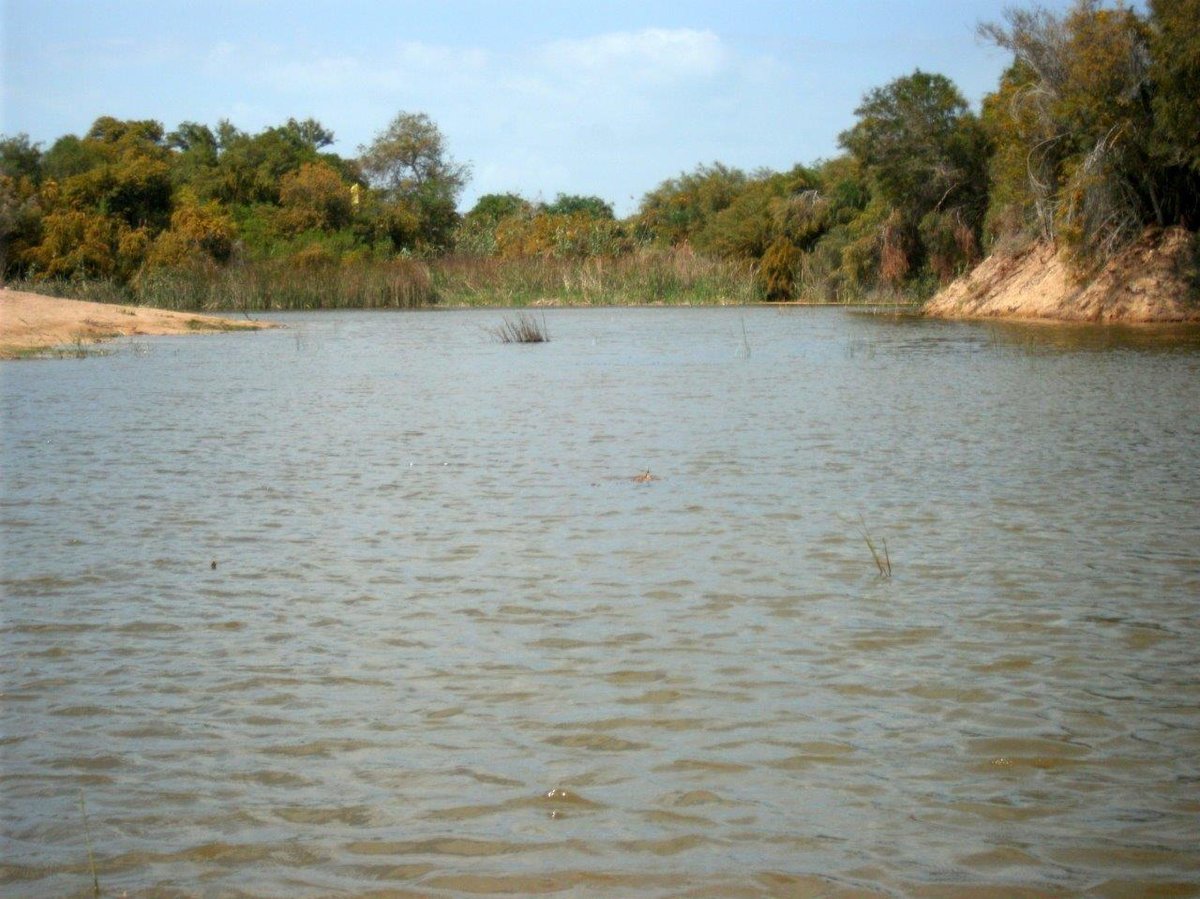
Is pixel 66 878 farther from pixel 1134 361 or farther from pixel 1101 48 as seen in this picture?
pixel 1101 48

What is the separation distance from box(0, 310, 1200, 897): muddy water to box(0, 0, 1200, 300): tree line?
847 inches

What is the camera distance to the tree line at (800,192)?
104 ft

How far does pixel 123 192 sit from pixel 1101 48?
40.3 m

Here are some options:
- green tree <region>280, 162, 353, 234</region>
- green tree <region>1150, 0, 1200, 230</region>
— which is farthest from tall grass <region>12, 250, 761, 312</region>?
green tree <region>1150, 0, 1200, 230</region>

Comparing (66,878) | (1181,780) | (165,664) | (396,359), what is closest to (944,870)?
(1181,780)

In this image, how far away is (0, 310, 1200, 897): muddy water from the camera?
150 inches

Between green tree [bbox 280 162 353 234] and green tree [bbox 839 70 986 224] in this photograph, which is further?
green tree [bbox 280 162 353 234]

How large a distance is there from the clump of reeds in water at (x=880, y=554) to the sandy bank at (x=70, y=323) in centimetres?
1909

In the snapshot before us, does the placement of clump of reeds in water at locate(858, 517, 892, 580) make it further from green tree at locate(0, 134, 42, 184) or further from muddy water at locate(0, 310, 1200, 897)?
green tree at locate(0, 134, 42, 184)

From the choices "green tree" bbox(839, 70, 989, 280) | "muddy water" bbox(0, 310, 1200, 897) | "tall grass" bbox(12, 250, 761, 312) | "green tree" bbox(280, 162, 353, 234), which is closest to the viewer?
"muddy water" bbox(0, 310, 1200, 897)

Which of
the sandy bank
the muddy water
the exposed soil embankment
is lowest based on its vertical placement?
the muddy water

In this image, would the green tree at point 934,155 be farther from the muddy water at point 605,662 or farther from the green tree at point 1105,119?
the muddy water at point 605,662

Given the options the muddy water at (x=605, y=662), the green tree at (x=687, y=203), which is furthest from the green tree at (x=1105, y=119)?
the green tree at (x=687, y=203)

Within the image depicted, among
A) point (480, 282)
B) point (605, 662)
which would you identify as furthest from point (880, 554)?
point (480, 282)
